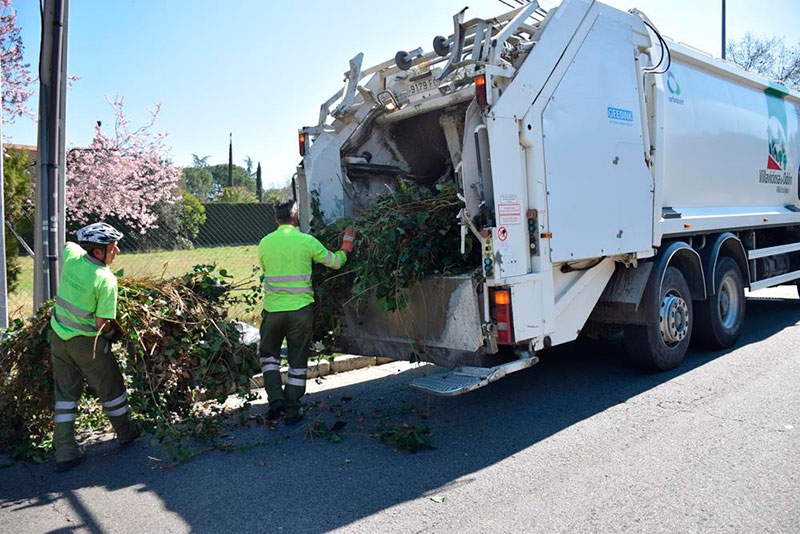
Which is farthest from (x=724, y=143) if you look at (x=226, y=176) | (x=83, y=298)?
(x=226, y=176)

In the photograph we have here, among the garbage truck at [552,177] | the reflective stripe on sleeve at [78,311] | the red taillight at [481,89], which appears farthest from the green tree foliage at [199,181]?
the red taillight at [481,89]

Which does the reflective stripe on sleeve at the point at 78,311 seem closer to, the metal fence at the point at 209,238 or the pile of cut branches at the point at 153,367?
the pile of cut branches at the point at 153,367

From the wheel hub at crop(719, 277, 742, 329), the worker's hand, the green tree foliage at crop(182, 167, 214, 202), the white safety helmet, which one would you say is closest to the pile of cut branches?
the white safety helmet

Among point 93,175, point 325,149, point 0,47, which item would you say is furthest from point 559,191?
point 93,175

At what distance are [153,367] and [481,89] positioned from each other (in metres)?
2.83

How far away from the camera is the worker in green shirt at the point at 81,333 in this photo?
4.04 meters

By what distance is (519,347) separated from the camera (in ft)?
14.4

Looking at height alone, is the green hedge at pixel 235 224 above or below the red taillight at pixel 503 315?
above

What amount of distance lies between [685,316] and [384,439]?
3049mm

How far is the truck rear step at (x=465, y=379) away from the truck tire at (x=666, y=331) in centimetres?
152

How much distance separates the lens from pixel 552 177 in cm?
443

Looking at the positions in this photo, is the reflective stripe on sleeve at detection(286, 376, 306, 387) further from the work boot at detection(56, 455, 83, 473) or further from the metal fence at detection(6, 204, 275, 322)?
the metal fence at detection(6, 204, 275, 322)

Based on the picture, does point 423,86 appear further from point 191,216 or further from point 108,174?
point 191,216

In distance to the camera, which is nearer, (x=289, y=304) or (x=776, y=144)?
(x=289, y=304)
